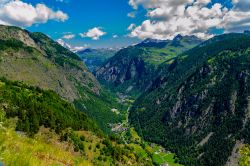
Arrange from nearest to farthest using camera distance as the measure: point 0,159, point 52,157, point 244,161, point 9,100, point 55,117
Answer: point 0,159, point 52,157, point 244,161, point 9,100, point 55,117

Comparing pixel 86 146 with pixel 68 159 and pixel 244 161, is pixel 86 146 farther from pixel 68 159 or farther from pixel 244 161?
pixel 68 159

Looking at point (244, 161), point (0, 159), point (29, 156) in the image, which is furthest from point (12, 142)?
point (244, 161)

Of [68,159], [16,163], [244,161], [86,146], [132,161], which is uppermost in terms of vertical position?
[16,163]

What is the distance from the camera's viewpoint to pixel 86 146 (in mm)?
159000

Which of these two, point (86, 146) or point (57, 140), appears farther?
point (86, 146)

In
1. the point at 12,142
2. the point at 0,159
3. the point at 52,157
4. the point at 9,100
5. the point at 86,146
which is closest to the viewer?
the point at 0,159

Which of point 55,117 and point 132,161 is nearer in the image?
point 132,161

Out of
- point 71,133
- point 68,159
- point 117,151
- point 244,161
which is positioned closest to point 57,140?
point 71,133

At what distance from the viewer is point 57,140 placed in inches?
5881

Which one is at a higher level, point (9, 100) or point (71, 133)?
point (9, 100)

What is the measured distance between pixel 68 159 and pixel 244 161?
36072mm

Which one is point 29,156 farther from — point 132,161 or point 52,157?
point 132,161

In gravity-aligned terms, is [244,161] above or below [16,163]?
below

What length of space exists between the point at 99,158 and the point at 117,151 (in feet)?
59.4
